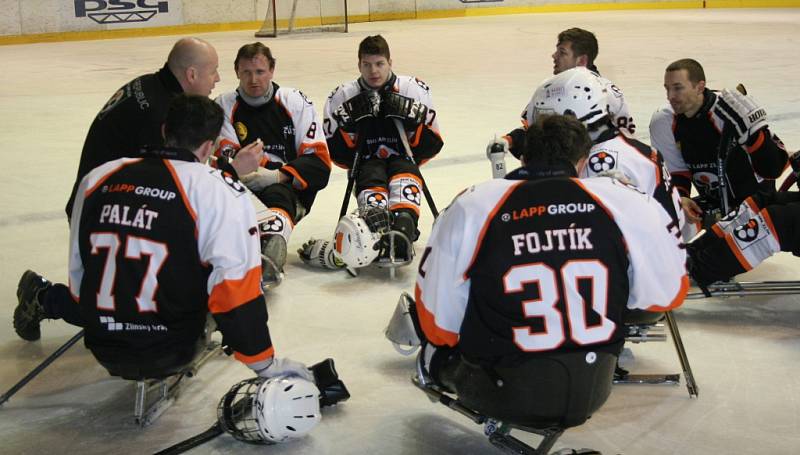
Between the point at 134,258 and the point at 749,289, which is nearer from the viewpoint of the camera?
the point at 134,258

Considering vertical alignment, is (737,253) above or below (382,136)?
below

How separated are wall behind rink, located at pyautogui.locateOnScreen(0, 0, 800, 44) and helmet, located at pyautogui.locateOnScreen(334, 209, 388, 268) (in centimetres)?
1413

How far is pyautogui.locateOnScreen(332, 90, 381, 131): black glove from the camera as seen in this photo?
18.1 feet

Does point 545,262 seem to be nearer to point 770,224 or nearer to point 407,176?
point 770,224

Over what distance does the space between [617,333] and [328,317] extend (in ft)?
6.49

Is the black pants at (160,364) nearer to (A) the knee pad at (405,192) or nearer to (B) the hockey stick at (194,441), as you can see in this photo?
(B) the hockey stick at (194,441)

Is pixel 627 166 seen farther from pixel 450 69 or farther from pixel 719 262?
pixel 450 69

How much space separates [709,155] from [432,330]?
109 inches

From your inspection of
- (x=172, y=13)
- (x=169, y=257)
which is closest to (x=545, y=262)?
(x=169, y=257)

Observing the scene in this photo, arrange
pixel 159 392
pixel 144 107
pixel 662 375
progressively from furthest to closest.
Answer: pixel 144 107 < pixel 662 375 < pixel 159 392

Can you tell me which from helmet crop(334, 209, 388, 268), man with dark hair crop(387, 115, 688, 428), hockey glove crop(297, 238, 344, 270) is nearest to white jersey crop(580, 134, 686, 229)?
man with dark hair crop(387, 115, 688, 428)

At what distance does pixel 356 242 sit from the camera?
5023 mm

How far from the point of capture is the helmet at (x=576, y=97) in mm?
4078

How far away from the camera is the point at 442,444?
3.43 meters
